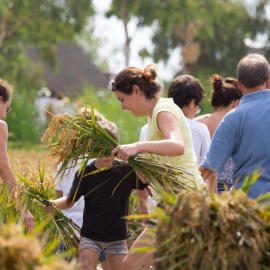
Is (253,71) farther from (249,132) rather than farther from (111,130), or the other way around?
(111,130)

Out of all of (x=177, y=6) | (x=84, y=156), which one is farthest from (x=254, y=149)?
(x=177, y=6)

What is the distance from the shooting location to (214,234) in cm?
A: 276

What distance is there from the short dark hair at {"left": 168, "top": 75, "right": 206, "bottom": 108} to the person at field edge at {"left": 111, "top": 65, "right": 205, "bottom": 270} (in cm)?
94

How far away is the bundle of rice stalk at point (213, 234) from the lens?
2742mm

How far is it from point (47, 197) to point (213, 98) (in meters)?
2.04

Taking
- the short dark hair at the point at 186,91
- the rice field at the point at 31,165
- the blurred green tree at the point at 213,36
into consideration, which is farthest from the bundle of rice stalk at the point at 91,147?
the blurred green tree at the point at 213,36

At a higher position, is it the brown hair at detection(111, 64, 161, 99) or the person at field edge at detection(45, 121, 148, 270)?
the brown hair at detection(111, 64, 161, 99)

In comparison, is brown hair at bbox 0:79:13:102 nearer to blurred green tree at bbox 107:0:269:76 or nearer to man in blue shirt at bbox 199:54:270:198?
man in blue shirt at bbox 199:54:270:198

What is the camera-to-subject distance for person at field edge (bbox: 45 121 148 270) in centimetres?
515

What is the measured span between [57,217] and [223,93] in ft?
7.03

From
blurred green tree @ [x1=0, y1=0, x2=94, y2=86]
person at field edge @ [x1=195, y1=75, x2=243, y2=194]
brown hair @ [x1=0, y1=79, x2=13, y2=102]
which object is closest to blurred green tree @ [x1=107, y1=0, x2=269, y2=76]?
blurred green tree @ [x1=0, y1=0, x2=94, y2=86]

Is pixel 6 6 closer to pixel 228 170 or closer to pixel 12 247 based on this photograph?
pixel 228 170

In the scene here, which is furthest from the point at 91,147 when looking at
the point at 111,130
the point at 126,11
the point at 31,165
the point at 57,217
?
the point at 126,11

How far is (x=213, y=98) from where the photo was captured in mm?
6344
